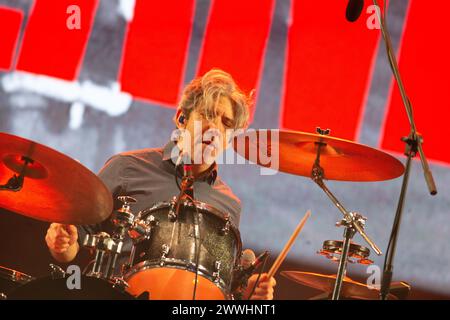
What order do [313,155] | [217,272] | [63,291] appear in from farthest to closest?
1. [313,155]
2. [217,272]
3. [63,291]

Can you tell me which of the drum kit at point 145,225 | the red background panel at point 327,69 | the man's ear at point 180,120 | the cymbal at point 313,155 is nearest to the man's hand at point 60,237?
the drum kit at point 145,225

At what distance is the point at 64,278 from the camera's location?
70.9 inches

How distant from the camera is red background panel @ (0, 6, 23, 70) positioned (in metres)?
3.37

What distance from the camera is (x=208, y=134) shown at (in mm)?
2879

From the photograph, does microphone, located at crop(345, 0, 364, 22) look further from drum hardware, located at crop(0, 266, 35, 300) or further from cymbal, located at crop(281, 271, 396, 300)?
drum hardware, located at crop(0, 266, 35, 300)

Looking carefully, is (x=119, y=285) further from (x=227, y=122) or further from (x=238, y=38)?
(x=238, y=38)

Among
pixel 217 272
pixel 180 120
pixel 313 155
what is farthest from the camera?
pixel 180 120

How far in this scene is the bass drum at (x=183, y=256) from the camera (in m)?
2.13

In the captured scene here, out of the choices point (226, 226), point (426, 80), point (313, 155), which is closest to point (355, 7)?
point (313, 155)

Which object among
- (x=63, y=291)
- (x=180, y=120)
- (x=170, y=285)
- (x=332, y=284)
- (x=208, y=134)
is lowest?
(x=63, y=291)

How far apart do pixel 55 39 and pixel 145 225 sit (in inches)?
64.9

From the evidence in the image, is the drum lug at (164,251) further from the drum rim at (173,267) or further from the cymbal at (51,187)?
the cymbal at (51,187)

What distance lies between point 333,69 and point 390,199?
764mm

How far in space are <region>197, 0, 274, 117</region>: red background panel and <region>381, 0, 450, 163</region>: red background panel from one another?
75 cm
